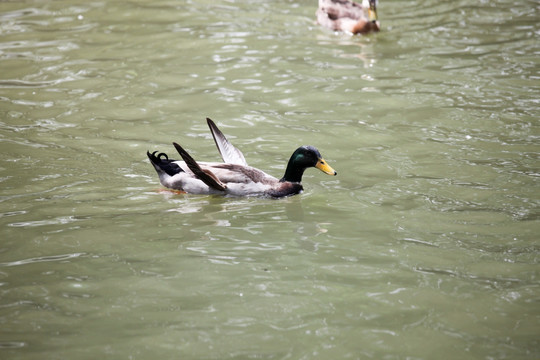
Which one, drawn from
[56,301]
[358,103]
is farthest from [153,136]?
[56,301]

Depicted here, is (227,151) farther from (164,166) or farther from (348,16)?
(348,16)

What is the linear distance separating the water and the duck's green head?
0.27m

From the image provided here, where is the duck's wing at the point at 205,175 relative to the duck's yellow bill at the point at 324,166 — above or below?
above

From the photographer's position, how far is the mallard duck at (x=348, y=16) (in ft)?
43.5

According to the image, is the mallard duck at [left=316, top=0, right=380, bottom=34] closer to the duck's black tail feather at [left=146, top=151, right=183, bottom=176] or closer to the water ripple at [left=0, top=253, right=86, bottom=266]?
the duck's black tail feather at [left=146, top=151, right=183, bottom=176]

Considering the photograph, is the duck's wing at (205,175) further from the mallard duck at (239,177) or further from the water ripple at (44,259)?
the water ripple at (44,259)

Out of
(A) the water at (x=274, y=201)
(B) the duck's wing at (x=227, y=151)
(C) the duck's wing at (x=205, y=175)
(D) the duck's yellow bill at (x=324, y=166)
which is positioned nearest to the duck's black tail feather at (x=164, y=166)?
(A) the water at (x=274, y=201)

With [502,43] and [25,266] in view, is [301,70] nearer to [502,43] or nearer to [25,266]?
[502,43]

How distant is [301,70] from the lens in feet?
37.2

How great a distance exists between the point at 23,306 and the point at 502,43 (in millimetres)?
9996

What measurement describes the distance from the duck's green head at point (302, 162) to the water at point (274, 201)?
0.27 metres

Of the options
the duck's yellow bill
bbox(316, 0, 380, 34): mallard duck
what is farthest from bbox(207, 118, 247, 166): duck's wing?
bbox(316, 0, 380, 34): mallard duck

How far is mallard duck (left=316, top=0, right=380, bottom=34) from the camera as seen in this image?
13.3m

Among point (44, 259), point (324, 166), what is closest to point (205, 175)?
point (324, 166)
